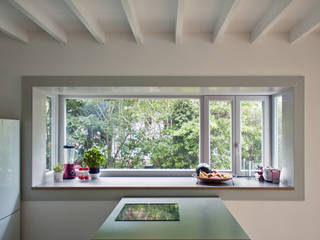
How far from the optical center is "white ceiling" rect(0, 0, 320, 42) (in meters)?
2.28

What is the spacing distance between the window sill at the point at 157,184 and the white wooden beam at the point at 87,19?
1.50m

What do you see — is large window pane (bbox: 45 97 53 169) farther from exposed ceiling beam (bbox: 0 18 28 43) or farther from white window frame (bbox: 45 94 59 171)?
exposed ceiling beam (bbox: 0 18 28 43)

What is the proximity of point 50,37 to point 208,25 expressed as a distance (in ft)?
5.33

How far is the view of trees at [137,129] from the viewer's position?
3.68m

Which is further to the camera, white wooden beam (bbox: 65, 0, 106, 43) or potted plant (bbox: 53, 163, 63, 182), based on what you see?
potted plant (bbox: 53, 163, 63, 182)

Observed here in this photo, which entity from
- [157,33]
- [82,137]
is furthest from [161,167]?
[157,33]

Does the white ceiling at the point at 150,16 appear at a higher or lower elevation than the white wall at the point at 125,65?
higher

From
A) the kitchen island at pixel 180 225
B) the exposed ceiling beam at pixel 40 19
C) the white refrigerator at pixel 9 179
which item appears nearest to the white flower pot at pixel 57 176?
the white refrigerator at pixel 9 179

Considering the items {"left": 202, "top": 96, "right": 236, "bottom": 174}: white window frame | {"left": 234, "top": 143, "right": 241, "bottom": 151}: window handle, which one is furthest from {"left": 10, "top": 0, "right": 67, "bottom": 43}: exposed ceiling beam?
{"left": 234, "top": 143, "right": 241, "bottom": 151}: window handle

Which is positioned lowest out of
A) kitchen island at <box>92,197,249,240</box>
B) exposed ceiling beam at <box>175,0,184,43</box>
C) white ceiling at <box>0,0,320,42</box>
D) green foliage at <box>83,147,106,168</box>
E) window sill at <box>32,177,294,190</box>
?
kitchen island at <box>92,197,249,240</box>

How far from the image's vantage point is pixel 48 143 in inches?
136

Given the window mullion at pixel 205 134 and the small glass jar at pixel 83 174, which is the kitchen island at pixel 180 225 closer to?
the small glass jar at pixel 83 174

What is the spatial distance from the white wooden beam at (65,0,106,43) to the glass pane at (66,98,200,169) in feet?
3.37

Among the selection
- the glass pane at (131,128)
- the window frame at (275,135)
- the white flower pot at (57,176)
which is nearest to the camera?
the white flower pot at (57,176)
